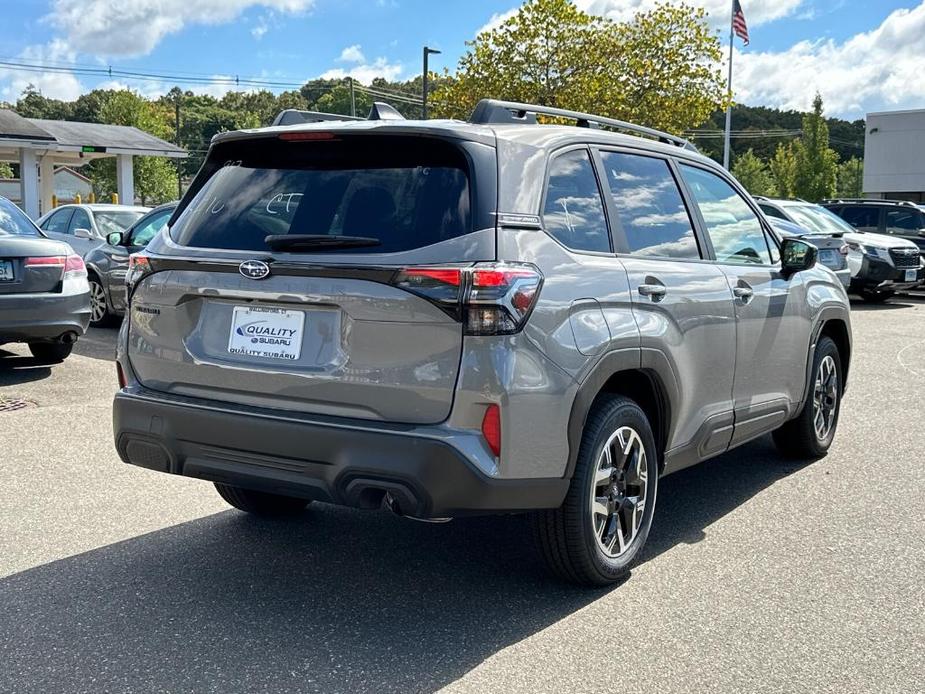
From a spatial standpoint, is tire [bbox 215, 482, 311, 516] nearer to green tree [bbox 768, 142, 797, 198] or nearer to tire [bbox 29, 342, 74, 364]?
tire [bbox 29, 342, 74, 364]

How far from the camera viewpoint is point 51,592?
158 inches

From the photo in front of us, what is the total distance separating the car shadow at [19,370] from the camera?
883 centimetres

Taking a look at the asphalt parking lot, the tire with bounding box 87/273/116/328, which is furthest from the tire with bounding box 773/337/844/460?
the tire with bounding box 87/273/116/328

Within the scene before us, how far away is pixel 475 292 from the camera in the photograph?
11.1ft

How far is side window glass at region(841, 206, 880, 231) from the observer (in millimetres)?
20062

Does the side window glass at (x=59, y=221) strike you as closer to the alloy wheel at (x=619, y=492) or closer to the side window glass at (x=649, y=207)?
the side window glass at (x=649, y=207)

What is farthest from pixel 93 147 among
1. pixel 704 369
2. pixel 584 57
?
pixel 704 369

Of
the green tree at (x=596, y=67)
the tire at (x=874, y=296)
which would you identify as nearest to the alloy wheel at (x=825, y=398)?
the tire at (x=874, y=296)

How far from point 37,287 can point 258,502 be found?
15.6 feet

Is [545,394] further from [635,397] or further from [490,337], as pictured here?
[635,397]

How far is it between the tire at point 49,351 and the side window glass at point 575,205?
688 centimetres

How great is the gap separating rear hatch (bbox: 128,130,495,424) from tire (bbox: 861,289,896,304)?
15503 mm

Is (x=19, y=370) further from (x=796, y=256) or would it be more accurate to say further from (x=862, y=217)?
(x=862, y=217)

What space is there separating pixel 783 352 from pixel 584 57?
29119 millimetres
